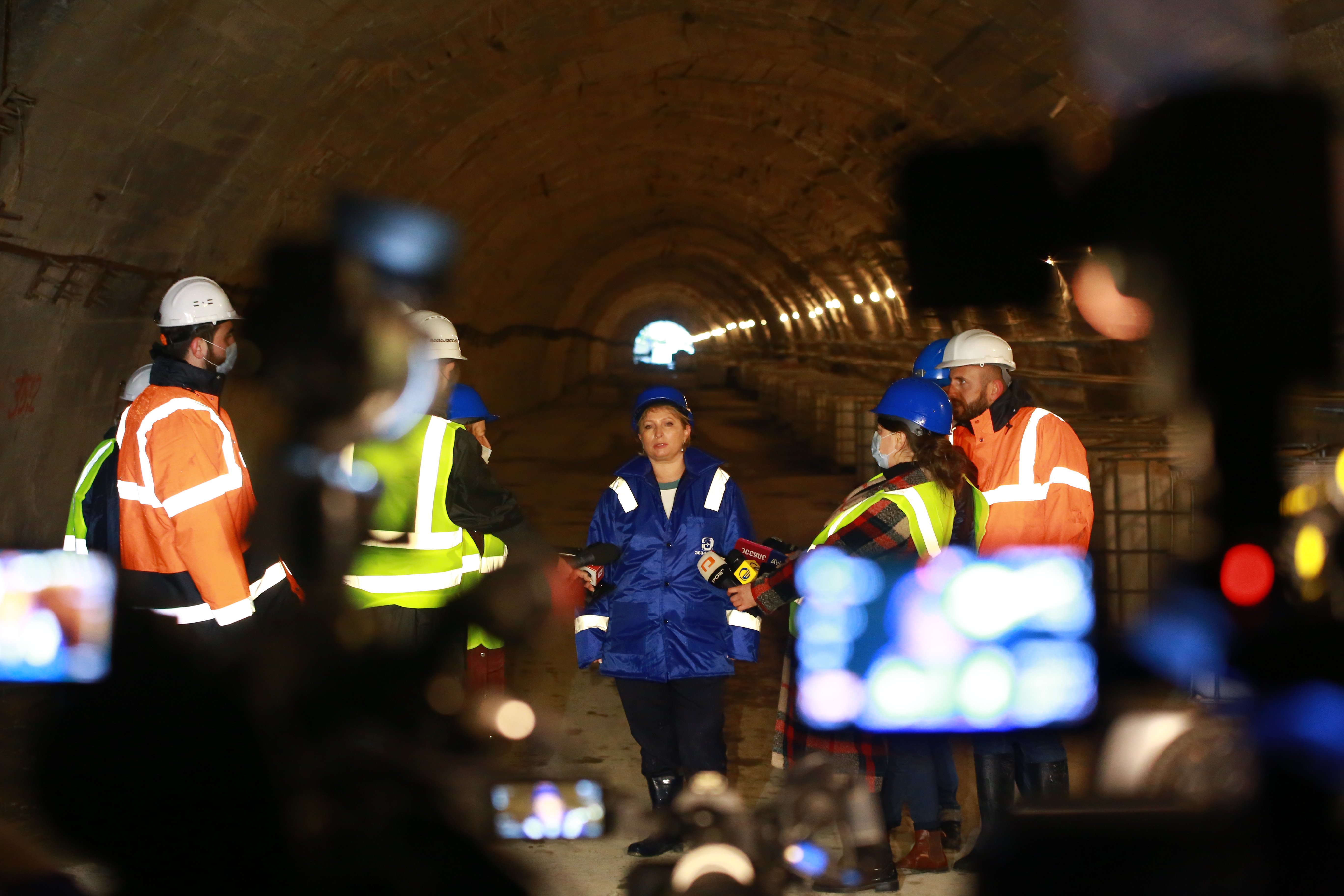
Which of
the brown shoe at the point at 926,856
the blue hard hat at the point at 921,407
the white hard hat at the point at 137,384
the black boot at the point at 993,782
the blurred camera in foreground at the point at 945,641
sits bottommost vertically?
the brown shoe at the point at 926,856

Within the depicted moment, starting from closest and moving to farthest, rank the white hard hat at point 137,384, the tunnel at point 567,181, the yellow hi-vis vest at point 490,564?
1. the yellow hi-vis vest at point 490,564
2. the white hard hat at point 137,384
3. the tunnel at point 567,181

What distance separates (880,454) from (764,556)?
49 cm

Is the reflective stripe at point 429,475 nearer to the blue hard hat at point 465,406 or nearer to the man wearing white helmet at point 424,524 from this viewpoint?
the man wearing white helmet at point 424,524

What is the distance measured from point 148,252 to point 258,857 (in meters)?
5.79

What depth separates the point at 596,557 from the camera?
11.7 feet

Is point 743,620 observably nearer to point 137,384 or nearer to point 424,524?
point 424,524

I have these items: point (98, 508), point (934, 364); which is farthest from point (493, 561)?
point (934, 364)

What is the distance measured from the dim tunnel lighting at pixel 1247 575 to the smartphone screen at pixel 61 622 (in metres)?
3.68

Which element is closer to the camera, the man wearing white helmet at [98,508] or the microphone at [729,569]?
the man wearing white helmet at [98,508]

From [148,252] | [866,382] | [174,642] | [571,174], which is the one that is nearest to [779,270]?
[866,382]

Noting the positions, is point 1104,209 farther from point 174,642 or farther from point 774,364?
point 774,364

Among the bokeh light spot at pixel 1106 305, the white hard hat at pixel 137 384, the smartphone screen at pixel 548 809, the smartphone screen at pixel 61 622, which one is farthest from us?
the bokeh light spot at pixel 1106 305

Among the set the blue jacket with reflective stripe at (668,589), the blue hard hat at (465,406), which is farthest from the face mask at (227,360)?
the blue jacket with reflective stripe at (668,589)

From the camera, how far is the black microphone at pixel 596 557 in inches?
140
